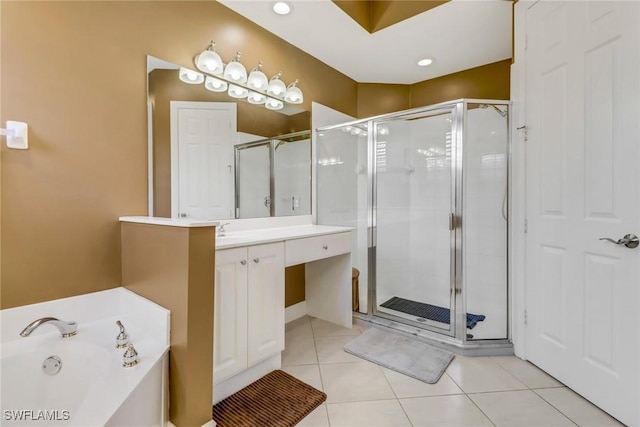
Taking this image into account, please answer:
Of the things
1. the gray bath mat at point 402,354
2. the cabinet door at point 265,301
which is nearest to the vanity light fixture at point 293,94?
the cabinet door at point 265,301

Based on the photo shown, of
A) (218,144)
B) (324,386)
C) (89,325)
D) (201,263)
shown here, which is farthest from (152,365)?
(218,144)

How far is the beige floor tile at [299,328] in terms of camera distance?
235 centimetres

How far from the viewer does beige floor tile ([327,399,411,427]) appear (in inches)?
55.0

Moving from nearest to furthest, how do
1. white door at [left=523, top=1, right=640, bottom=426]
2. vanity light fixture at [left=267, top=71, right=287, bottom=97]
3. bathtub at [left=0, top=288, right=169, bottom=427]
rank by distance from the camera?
bathtub at [left=0, top=288, right=169, bottom=427] < white door at [left=523, top=1, right=640, bottom=426] < vanity light fixture at [left=267, top=71, right=287, bottom=97]

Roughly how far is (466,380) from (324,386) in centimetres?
88

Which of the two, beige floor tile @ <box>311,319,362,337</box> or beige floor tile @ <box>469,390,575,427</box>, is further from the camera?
beige floor tile @ <box>311,319,362,337</box>

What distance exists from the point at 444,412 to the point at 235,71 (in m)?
2.50

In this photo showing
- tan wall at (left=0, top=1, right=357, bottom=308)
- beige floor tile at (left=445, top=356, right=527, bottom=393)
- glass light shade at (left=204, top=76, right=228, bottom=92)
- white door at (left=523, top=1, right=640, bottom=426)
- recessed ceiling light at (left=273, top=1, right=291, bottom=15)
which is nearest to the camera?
tan wall at (left=0, top=1, right=357, bottom=308)

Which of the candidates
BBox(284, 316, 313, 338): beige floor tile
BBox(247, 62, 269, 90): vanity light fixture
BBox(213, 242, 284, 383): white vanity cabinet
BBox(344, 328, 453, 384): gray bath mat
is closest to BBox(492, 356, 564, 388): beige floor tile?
BBox(344, 328, 453, 384): gray bath mat

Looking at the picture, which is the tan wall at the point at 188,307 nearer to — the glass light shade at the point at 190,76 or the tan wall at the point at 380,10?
the glass light shade at the point at 190,76

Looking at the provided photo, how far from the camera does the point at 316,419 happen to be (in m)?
1.42

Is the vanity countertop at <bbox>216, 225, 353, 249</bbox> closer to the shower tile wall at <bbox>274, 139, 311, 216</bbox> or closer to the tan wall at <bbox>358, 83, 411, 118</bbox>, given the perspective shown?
the shower tile wall at <bbox>274, 139, 311, 216</bbox>

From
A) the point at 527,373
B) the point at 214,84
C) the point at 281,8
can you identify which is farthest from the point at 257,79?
the point at 527,373

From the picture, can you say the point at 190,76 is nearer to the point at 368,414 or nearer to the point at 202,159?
the point at 202,159
